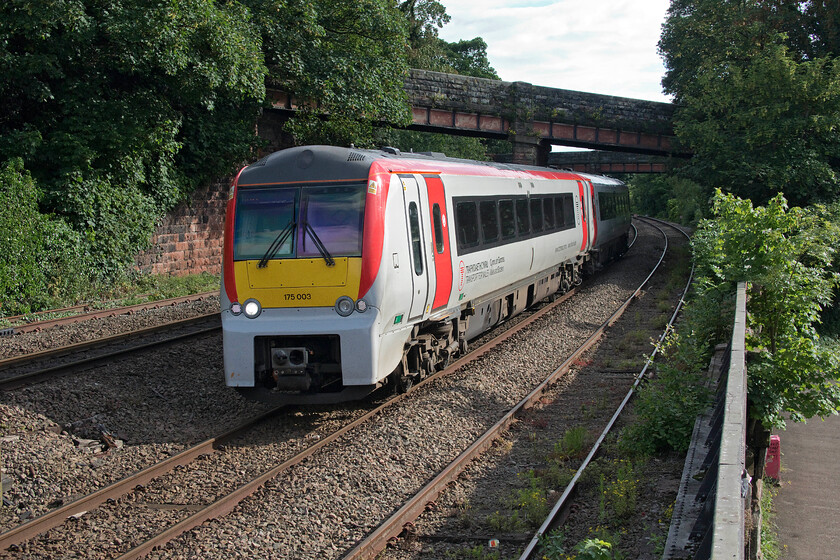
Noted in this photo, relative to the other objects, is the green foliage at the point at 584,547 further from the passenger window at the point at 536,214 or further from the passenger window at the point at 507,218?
the passenger window at the point at 536,214

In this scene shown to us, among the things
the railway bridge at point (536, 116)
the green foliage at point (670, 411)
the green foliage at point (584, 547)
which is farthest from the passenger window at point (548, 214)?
the railway bridge at point (536, 116)

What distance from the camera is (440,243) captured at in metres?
9.22

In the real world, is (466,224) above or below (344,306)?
above

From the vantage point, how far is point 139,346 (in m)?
10.8

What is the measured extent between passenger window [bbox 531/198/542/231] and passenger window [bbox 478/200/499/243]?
2255mm

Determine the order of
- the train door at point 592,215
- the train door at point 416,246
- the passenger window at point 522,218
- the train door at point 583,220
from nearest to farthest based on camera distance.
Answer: the train door at point 416,246
the passenger window at point 522,218
the train door at point 583,220
the train door at point 592,215

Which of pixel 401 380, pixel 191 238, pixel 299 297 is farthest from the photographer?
pixel 191 238

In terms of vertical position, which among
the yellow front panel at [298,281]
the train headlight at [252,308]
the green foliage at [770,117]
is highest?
the green foliage at [770,117]

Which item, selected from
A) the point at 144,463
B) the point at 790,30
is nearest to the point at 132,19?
the point at 144,463

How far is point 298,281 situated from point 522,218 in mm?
6179

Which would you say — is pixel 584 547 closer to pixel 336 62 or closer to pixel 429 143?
pixel 336 62

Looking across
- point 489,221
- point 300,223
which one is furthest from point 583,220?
point 300,223

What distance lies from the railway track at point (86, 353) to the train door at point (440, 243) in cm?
458

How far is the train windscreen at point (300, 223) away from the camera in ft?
25.4
